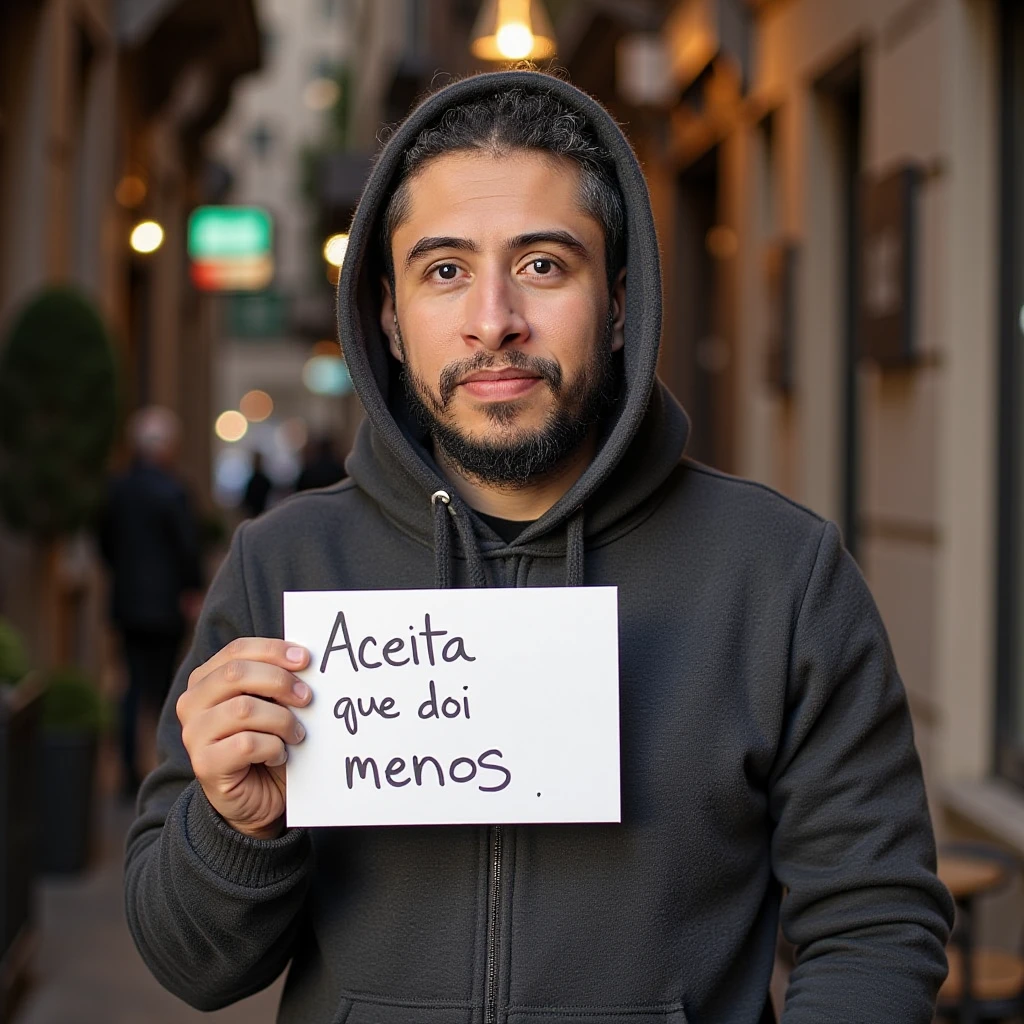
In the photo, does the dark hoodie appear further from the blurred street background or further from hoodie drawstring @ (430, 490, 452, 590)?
the blurred street background

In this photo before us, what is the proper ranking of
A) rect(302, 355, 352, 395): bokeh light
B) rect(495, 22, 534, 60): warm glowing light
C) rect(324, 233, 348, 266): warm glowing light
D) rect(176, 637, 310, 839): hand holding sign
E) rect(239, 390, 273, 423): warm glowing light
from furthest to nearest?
rect(239, 390, 273, 423): warm glowing light, rect(302, 355, 352, 395): bokeh light, rect(495, 22, 534, 60): warm glowing light, rect(324, 233, 348, 266): warm glowing light, rect(176, 637, 310, 839): hand holding sign

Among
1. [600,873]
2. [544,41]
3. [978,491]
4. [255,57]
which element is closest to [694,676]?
[600,873]

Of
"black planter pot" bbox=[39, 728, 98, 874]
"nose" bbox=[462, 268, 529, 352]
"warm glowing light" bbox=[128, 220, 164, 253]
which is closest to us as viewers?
"nose" bbox=[462, 268, 529, 352]

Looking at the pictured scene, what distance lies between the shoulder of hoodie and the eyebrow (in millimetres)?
327

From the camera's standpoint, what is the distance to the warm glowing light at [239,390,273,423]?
6969cm

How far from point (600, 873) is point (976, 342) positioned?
3823 millimetres

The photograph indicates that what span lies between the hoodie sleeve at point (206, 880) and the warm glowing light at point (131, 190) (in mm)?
10132

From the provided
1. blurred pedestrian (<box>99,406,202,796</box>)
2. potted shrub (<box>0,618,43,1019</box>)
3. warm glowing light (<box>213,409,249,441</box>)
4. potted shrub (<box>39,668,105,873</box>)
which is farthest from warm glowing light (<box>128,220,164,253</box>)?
warm glowing light (<box>213,409,249,441</box>)

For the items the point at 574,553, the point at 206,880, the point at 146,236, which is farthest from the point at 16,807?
the point at 146,236

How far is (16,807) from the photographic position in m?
5.12

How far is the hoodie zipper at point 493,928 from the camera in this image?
1.88 m

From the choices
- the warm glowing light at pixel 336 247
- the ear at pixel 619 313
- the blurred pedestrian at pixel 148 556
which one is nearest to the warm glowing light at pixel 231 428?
the warm glowing light at pixel 336 247

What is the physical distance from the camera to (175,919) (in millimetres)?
1900

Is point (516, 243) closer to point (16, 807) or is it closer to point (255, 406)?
point (16, 807)
